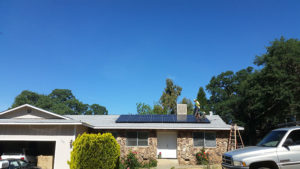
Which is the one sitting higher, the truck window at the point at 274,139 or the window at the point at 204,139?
the truck window at the point at 274,139

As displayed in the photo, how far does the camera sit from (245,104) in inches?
1296

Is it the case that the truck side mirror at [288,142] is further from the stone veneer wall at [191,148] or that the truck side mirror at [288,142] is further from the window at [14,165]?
the window at [14,165]

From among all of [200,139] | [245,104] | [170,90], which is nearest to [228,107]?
[245,104]

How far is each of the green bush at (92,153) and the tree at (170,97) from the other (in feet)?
104

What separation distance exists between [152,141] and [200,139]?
354 centimetres

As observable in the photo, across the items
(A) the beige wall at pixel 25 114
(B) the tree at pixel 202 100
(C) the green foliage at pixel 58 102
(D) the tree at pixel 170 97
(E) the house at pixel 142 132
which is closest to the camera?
(E) the house at pixel 142 132

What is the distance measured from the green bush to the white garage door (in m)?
7.30

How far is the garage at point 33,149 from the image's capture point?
15547mm

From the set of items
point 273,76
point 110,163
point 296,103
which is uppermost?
point 273,76

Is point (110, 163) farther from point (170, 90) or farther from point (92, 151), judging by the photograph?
point (170, 90)

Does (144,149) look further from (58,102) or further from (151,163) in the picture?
(58,102)

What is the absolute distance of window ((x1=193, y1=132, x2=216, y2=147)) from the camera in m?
16.3

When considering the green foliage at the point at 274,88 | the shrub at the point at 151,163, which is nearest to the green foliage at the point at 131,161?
the shrub at the point at 151,163

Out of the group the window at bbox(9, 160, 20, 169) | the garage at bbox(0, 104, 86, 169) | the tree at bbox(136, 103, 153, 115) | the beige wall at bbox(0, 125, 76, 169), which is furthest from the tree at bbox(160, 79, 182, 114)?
the window at bbox(9, 160, 20, 169)
